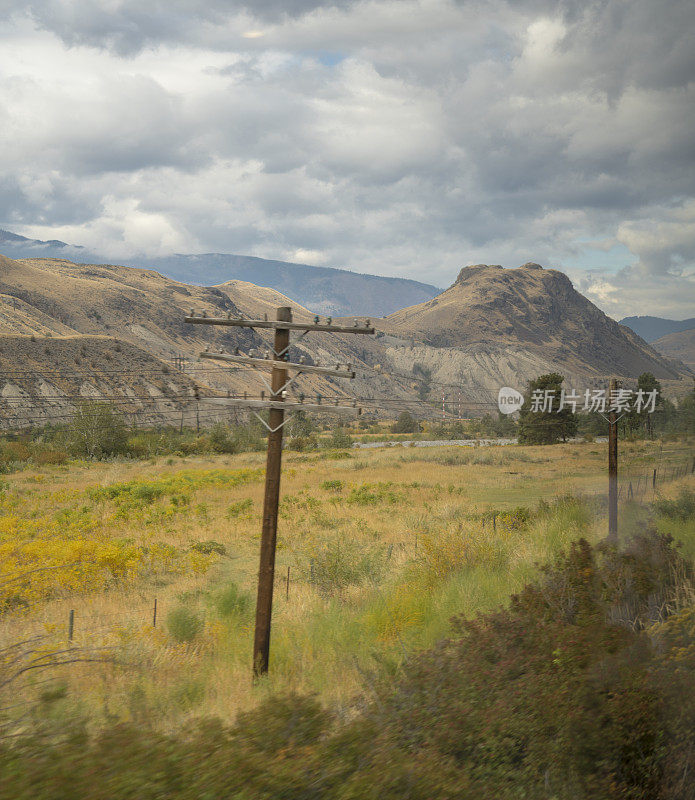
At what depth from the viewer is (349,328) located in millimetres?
10320

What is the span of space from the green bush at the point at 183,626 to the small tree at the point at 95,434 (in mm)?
45297

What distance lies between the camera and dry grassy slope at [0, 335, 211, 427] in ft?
226

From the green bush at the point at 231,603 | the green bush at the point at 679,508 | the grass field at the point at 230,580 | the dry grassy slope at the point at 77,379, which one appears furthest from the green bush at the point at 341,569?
the dry grassy slope at the point at 77,379

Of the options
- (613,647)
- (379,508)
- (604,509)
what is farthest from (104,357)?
(613,647)

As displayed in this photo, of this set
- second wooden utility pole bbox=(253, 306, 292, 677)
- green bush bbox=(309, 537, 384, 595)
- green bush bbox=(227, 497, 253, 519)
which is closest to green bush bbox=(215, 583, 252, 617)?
green bush bbox=(309, 537, 384, 595)

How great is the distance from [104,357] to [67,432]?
108ft

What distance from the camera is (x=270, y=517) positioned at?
9547mm

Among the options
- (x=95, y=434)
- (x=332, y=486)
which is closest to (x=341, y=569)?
(x=332, y=486)

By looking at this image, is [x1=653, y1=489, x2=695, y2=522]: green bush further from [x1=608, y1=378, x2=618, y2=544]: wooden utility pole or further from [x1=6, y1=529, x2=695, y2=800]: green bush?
[x1=6, y1=529, x2=695, y2=800]: green bush

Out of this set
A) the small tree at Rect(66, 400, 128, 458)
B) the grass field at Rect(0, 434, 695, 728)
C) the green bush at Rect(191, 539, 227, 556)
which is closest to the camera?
the grass field at Rect(0, 434, 695, 728)

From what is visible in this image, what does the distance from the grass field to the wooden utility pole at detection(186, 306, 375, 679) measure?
81cm

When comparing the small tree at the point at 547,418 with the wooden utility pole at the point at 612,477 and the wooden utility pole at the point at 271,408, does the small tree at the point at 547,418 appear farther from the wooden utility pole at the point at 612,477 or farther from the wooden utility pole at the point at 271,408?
the wooden utility pole at the point at 271,408

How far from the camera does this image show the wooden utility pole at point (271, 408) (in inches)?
363

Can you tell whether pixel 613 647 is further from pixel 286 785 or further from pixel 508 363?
pixel 508 363
